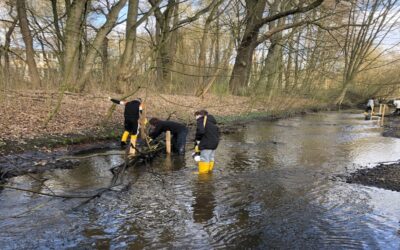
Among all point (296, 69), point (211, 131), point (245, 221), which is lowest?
point (245, 221)

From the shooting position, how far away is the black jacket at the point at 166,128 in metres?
13.8

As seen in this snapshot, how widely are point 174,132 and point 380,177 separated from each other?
646 cm

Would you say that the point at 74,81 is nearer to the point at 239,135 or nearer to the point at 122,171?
the point at 239,135

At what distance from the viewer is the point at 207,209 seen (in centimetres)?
846

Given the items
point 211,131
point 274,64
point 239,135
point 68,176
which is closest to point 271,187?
point 211,131

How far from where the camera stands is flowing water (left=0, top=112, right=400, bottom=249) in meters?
Result: 6.87

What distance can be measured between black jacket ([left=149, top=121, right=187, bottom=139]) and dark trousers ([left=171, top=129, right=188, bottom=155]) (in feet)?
0.26

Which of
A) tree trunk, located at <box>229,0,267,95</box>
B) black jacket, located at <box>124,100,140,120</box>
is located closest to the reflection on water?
black jacket, located at <box>124,100,140,120</box>

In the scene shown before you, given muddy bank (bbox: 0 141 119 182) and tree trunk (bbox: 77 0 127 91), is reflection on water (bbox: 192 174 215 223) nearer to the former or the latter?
muddy bank (bbox: 0 141 119 182)

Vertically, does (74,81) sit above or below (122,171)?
above

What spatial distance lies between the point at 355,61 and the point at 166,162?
35.5 metres

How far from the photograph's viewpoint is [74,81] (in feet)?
71.4

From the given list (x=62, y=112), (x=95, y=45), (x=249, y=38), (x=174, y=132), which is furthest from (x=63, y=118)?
(x=249, y=38)

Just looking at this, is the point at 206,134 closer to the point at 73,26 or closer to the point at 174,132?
the point at 174,132
